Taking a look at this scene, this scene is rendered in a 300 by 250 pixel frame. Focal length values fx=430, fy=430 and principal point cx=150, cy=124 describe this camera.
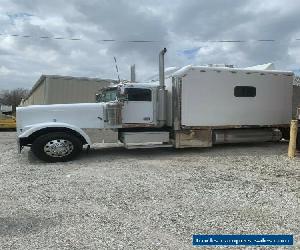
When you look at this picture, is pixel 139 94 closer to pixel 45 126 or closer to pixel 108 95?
pixel 108 95

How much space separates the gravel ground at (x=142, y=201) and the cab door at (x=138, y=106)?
1.40 metres

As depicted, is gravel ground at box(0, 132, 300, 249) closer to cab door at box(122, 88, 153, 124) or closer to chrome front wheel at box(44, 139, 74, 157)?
chrome front wheel at box(44, 139, 74, 157)

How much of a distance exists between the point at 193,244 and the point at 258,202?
239 centimetres

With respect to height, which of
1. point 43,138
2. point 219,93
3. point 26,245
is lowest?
point 26,245

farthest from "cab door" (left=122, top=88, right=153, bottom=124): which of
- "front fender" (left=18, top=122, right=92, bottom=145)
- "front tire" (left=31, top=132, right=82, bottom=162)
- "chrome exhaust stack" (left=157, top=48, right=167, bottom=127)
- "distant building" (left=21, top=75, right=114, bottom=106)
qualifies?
"distant building" (left=21, top=75, right=114, bottom=106)

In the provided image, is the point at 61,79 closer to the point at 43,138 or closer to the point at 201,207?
the point at 43,138

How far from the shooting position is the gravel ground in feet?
17.9

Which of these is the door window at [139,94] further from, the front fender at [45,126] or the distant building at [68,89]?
the distant building at [68,89]

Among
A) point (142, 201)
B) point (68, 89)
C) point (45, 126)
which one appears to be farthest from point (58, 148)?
point (68, 89)

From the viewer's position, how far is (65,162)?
1156 centimetres

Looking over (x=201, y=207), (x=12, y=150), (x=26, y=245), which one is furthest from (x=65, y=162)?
(x=26, y=245)

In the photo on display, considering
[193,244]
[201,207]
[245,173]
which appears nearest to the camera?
[193,244]

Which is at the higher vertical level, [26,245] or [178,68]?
[178,68]

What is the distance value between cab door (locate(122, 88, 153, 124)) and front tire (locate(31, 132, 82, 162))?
5.66 feet
